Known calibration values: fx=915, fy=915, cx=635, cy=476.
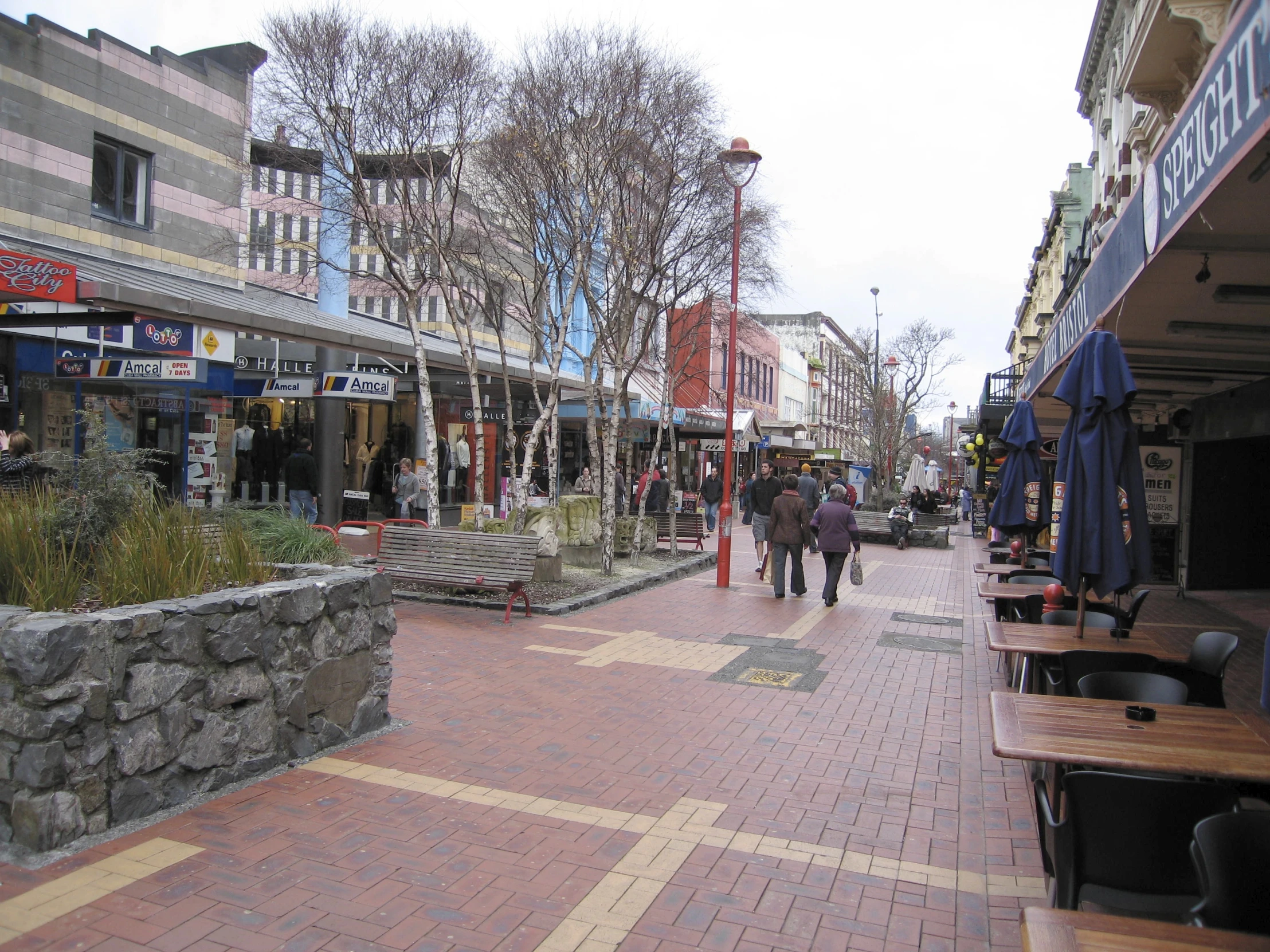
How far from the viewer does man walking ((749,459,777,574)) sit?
48.0ft

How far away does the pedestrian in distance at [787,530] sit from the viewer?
1259 centimetres

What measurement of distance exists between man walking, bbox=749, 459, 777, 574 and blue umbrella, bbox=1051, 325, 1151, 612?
9.10m

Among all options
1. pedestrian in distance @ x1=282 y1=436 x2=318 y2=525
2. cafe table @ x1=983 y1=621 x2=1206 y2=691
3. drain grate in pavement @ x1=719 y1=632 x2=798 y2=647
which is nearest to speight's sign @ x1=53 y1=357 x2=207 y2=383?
pedestrian in distance @ x1=282 y1=436 x2=318 y2=525

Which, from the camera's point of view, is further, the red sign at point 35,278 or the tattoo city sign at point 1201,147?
the red sign at point 35,278

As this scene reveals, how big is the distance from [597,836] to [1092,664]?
9.05 feet

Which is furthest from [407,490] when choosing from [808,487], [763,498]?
[808,487]

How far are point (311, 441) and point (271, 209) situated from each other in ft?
17.6

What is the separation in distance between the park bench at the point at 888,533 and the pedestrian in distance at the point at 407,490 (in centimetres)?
1199

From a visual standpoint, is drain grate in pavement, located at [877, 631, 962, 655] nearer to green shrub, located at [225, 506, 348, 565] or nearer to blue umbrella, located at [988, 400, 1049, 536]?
blue umbrella, located at [988, 400, 1049, 536]

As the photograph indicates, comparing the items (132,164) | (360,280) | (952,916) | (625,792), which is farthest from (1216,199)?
(360,280)

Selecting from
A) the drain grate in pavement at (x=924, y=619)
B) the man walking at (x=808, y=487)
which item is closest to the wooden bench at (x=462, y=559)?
the drain grate in pavement at (x=924, y=619)

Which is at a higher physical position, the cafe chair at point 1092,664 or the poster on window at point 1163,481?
the poster on window at point 1163,481

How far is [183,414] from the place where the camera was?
1545cm

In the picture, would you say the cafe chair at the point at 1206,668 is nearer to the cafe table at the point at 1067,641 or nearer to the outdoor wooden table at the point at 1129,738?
the cafe table at the point at 1067,641
